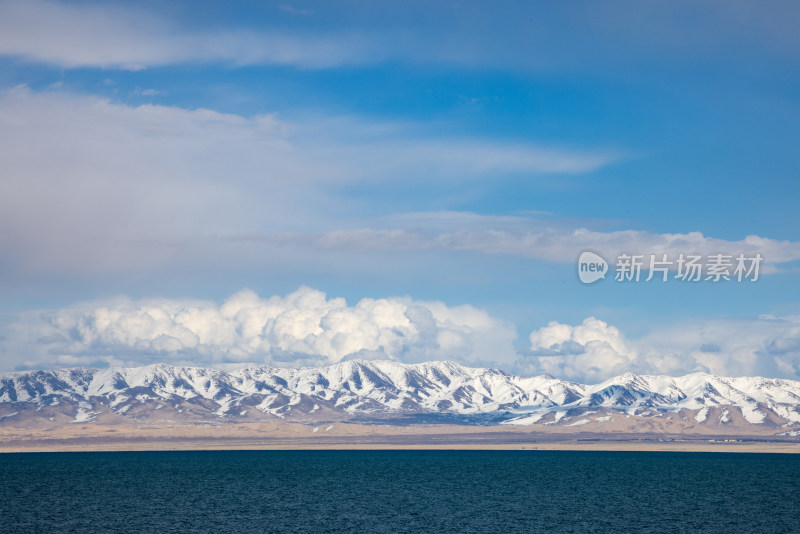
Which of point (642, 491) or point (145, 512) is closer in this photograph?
point (145, 512)

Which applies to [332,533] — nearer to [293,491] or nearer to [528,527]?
[528,527]

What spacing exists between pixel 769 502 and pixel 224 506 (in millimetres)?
101007

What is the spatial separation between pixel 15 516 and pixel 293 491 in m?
68.2

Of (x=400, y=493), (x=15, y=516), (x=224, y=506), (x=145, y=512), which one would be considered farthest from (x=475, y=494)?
(x=15, y=516)

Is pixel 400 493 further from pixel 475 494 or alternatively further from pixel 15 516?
pixel 15 516

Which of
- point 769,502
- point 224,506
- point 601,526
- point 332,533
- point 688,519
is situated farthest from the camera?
point 769,502

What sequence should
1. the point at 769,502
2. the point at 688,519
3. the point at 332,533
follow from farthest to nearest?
the point at 769,502 < the point at 688,519 < the point at 332,533

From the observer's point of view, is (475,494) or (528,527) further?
(475,494)

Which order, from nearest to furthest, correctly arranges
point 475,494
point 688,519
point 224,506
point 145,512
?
point 688,519, point 145,512, point 224,506, point 475,494

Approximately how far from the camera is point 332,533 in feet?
370

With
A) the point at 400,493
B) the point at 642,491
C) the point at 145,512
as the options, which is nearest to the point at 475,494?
the point at 400,493

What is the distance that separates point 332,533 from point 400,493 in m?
73.2

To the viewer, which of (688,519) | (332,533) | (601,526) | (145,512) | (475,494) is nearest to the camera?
(332,533)

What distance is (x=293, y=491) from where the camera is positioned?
18812 centimetres
